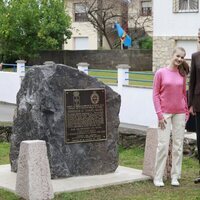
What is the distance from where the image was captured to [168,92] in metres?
8.25

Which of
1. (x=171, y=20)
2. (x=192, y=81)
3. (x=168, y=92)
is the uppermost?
(x=171, y=20)

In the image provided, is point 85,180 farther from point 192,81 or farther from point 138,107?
point 138,107

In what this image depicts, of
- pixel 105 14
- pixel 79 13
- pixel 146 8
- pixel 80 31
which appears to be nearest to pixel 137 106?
pixel 105 14

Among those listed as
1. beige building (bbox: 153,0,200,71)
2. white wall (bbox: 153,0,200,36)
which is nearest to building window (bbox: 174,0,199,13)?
beige building (bbox: 153,0,200,71)

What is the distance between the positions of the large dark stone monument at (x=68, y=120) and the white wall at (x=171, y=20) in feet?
82.6

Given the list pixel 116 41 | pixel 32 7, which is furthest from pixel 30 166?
pixel 116 41

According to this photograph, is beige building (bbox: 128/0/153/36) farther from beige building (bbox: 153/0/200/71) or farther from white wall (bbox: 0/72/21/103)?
white wall (bbox: 0/72/21/103)

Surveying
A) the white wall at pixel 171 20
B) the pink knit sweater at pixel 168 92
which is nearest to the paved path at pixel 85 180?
the pink knit sweater at pixel 168 92

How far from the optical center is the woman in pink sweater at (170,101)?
825 cm

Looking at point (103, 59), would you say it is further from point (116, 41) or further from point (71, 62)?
point (116, 41)

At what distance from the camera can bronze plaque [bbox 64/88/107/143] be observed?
8.88 meters

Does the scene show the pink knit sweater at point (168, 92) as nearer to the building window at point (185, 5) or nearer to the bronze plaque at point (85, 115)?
the bronze plaque at point (85, 115)

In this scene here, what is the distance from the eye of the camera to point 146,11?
50.5m

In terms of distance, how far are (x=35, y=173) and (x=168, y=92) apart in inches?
76.9
